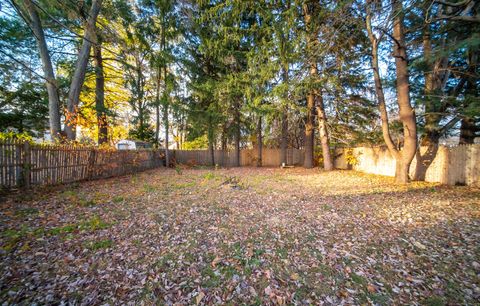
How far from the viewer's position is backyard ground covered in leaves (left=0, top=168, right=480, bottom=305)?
6.76 feet

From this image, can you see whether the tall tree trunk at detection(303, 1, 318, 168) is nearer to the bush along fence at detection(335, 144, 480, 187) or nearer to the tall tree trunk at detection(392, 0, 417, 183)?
the tall tree trunk at detection(392, 0, 417, 183)

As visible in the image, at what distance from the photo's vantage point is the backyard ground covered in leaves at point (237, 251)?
2.06m

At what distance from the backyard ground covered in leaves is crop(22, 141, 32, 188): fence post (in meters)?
0.52

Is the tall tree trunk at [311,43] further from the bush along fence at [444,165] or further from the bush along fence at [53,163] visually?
the bush along fence at [53,163]

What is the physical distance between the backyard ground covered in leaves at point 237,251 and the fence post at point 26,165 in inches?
20.7

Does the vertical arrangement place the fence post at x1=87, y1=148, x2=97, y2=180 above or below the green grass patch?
above

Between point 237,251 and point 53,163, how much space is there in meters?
6.92

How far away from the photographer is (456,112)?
640cm

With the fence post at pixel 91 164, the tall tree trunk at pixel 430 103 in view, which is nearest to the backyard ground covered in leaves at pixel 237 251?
the fence post at pixel 91 164

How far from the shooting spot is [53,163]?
6.02 metres

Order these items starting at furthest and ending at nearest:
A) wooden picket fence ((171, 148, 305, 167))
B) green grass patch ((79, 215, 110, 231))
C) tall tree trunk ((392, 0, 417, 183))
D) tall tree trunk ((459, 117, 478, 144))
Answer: wooden picket fence ((171, 148, 305, 167))
tall tree trunk ((459, 117, 478, 144))
tall tree trunk ((392, 0, 417, 183))
green grass patch ((79, 215, 110, 231))

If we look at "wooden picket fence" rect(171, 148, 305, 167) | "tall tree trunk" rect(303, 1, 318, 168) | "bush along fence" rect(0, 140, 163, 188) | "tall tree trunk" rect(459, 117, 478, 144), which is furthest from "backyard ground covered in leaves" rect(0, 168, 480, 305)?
"wooden picket fence" rect(171, 148, 305, 167)

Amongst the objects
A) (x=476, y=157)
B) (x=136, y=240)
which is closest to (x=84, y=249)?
(x=136, y=240)

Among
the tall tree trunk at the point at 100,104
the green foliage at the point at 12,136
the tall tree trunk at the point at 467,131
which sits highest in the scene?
the tall tree trunk at the point at 100,104
